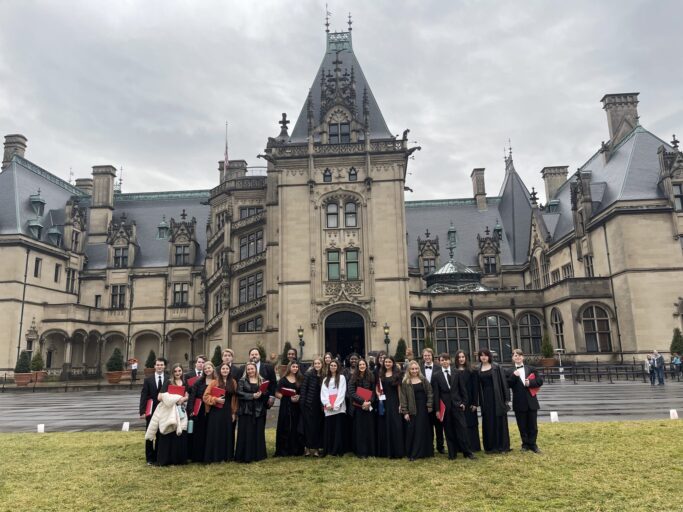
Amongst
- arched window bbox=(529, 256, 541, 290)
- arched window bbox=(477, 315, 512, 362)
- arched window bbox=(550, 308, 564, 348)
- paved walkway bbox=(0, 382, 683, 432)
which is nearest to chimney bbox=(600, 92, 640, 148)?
arched window bbox=(529, 256, 541, 290)

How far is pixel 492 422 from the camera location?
9.62 m

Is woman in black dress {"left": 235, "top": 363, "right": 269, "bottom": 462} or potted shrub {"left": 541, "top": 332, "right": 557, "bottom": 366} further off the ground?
potted shrub {"left": 541, "top": 332, "right": 557, "bottom": 366}

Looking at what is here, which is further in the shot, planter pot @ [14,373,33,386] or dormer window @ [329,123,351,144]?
dormer window @ [329,123,351,144]

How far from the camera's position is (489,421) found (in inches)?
380

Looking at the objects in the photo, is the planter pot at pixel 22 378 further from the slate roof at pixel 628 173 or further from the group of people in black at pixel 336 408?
the slate roof at pixel 628 173

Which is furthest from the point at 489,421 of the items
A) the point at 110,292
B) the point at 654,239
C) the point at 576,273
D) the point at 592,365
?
the point at 110,292

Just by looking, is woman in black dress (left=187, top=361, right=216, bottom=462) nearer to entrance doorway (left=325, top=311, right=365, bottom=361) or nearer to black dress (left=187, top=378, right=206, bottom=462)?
black dress (left=187, top=378, right=206, bottom=462)

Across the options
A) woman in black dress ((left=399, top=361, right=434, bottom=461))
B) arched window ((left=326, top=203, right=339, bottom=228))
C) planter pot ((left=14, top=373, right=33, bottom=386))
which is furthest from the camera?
arched window ((left=326, top=203, right=339, bottom=228))

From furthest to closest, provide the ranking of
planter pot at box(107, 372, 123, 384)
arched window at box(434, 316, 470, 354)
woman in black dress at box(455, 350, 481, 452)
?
arched window at box(434, 316, 470, 354)
planter pot at box(107, 372, 123, 384)
woman in black dress at box(455, 350, 481, 452)

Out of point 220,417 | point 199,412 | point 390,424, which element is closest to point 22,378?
point 199,412

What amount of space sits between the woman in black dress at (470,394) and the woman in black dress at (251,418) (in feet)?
12.5

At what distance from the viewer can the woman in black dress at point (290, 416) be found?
32.3 ft

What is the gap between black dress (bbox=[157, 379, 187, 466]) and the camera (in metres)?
9.00

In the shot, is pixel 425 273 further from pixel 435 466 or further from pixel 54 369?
pixel 435 466
